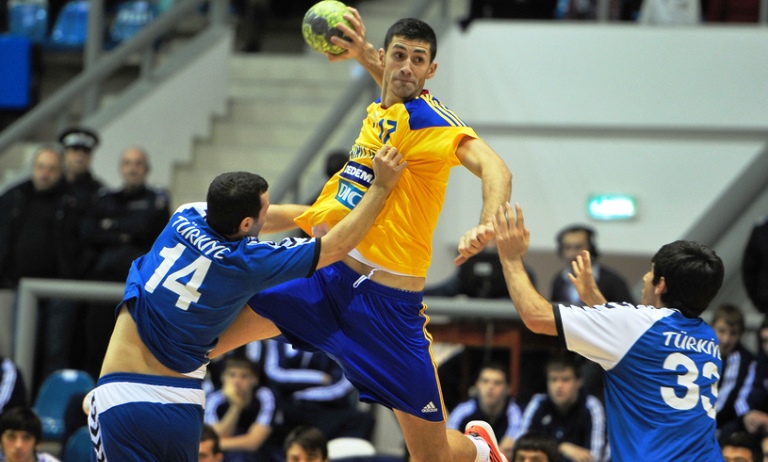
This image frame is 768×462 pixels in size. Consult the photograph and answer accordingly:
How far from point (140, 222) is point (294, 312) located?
4153 mm

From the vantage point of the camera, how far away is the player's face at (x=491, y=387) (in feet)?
26.0

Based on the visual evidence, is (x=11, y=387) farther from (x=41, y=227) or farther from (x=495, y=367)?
(x=495, y=367)

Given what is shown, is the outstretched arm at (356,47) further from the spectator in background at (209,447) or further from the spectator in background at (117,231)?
the spectator in background at (117,231)

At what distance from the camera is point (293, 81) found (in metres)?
12.0

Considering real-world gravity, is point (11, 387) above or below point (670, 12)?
below

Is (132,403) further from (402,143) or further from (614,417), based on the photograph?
(614,417)

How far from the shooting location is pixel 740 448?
7070 millimetres

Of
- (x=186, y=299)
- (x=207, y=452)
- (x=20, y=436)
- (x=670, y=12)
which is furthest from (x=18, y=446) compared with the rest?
(x=670, y=12)

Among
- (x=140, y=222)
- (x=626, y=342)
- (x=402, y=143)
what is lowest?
(x=140, y=222)

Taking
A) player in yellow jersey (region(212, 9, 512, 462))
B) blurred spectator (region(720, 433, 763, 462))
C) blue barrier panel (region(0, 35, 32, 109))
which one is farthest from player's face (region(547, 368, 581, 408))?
blue barrier panel (region(0, 35, 32, 109))

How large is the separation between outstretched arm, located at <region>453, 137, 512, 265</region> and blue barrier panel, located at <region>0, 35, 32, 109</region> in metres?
7.38

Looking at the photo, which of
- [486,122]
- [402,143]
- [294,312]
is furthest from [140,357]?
[486,122]

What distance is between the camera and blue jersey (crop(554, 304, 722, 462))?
4809 mm

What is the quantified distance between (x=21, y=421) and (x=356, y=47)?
3.16m
